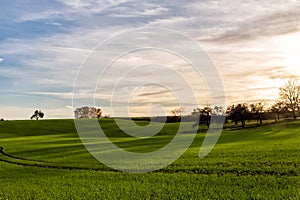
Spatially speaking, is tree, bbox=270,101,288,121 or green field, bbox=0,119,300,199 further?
tree, bbox=270,101,288,121

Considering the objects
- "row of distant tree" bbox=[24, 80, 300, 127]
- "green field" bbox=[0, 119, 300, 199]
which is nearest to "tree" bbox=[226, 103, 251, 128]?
"row of distant tree" bbox=[24, 80, 300, 127]

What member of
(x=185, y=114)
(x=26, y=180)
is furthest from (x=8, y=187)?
(x=185, y=114)

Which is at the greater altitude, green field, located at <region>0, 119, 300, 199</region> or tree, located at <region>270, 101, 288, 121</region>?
Result: tree, located at <region>270, 101, 288, 121</region>

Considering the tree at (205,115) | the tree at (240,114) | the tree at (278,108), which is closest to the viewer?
the tree at (240,114)

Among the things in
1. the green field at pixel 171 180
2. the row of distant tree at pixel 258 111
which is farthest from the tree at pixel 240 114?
the green field at pixel 171 180

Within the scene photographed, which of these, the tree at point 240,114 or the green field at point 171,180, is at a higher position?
the tree at point 240,114

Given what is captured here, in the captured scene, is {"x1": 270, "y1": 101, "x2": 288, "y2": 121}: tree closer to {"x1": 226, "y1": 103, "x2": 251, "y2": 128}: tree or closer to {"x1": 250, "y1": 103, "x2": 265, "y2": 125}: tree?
{"x1": 250, "y1": 103, "x2": 265, "y2": 125}: tree

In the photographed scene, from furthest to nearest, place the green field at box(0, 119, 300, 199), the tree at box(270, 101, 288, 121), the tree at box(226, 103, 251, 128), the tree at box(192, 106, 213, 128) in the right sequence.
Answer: the tree at box(270, 101, 288, 121) → the tree at box(192, 106, 213, 128) → the tree at box(226, 103, 251, 128) → the green field at box(0, 119, 300, 199)

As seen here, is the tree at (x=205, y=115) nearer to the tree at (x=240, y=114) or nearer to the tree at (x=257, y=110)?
the tree at (x=240, y=114)

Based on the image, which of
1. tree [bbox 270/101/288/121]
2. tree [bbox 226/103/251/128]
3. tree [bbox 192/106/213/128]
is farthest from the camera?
tree [bbox 270/101/288/121]

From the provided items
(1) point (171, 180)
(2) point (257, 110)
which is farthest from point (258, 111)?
(1) point (171, 180)

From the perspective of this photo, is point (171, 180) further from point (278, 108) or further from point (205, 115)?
point (278, 108)

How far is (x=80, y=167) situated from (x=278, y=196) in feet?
78.2

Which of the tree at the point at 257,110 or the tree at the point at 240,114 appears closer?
the tree at the point at 240,114
